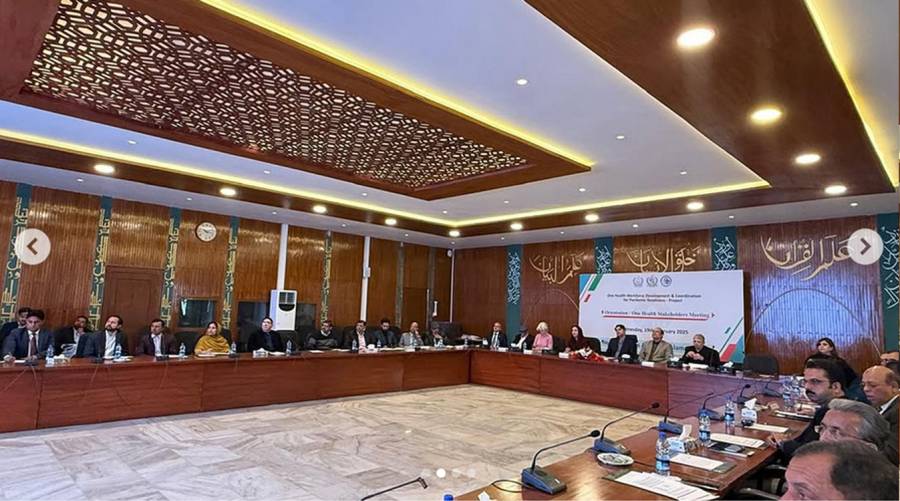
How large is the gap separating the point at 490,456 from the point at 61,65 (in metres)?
4.67

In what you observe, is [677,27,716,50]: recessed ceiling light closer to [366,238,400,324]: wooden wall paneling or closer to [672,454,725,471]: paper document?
[672,454,725,471]: paper document

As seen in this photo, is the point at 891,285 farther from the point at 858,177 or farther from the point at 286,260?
the point at 286,260

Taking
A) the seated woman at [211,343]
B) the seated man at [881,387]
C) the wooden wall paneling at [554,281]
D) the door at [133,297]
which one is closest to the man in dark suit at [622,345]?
the wooden wall paneling at [554,281]

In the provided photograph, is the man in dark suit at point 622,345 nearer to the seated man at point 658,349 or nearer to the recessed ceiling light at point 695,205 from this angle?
the seated man at point 658,349

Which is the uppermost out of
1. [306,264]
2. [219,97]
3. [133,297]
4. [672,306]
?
[219,97]

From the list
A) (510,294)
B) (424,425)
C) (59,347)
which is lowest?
(424,425)

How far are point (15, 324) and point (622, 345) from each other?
28.6 feet

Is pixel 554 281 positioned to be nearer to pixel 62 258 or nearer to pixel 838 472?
pixel 62 258

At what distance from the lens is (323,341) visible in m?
8.34

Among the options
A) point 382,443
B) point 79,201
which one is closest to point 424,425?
point 382,443

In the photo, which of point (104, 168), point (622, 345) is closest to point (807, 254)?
point (622, 345)

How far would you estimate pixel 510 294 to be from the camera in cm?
1117

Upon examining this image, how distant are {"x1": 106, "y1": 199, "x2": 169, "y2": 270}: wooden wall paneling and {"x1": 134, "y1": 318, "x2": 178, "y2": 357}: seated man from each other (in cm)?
136

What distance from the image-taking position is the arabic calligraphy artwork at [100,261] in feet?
23.9
